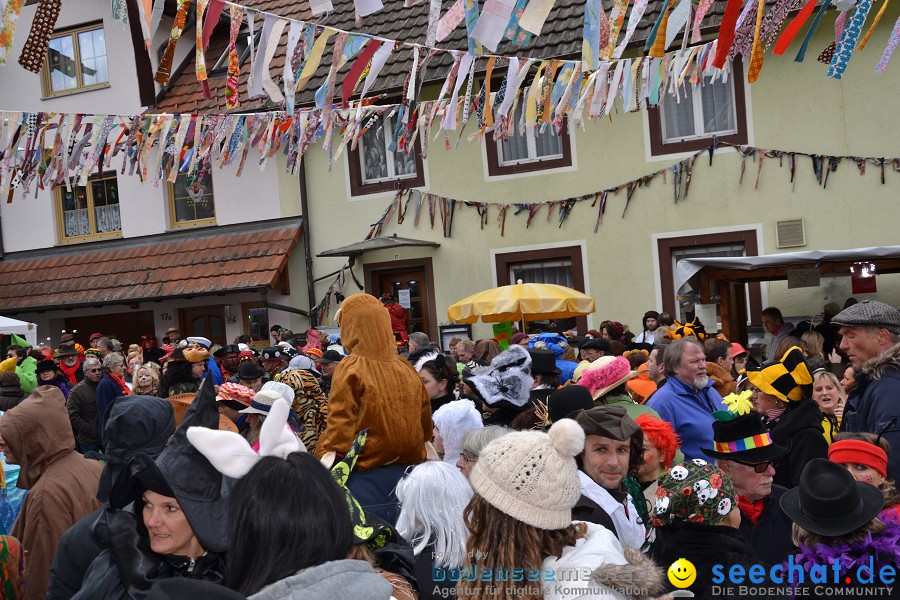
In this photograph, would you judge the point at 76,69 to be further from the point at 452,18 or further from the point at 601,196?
the point at 452,18

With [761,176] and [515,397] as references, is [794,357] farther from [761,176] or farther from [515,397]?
[761,176]

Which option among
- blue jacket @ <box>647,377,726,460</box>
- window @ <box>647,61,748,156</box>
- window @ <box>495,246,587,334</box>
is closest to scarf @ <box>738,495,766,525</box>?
blue jacket @ <box>647,377,726,460</box>

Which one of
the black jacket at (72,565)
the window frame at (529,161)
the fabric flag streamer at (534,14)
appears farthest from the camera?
the window frame at (529,161)

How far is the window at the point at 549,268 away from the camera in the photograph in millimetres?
15836

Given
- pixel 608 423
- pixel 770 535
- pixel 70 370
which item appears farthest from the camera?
pixel 70 370

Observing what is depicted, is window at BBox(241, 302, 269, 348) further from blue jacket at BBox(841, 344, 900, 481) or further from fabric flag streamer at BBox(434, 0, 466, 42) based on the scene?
blue jacket at BBox(841, 344, 900, 481)

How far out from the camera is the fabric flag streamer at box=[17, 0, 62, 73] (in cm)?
643

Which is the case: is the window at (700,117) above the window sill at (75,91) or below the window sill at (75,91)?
below

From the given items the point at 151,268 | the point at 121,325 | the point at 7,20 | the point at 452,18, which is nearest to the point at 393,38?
the point at 151,268

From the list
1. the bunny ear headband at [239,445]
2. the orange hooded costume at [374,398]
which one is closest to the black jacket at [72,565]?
the bunny ear headband at [239,445]

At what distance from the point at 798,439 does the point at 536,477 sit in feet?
9.41

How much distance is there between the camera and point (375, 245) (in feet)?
52.9

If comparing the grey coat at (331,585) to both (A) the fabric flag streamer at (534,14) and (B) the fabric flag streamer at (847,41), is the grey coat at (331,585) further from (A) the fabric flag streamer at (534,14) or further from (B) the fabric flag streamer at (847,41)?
(B) the fabric flag streamer at (847,41)

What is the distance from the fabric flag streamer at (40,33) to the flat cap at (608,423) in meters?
4.50
